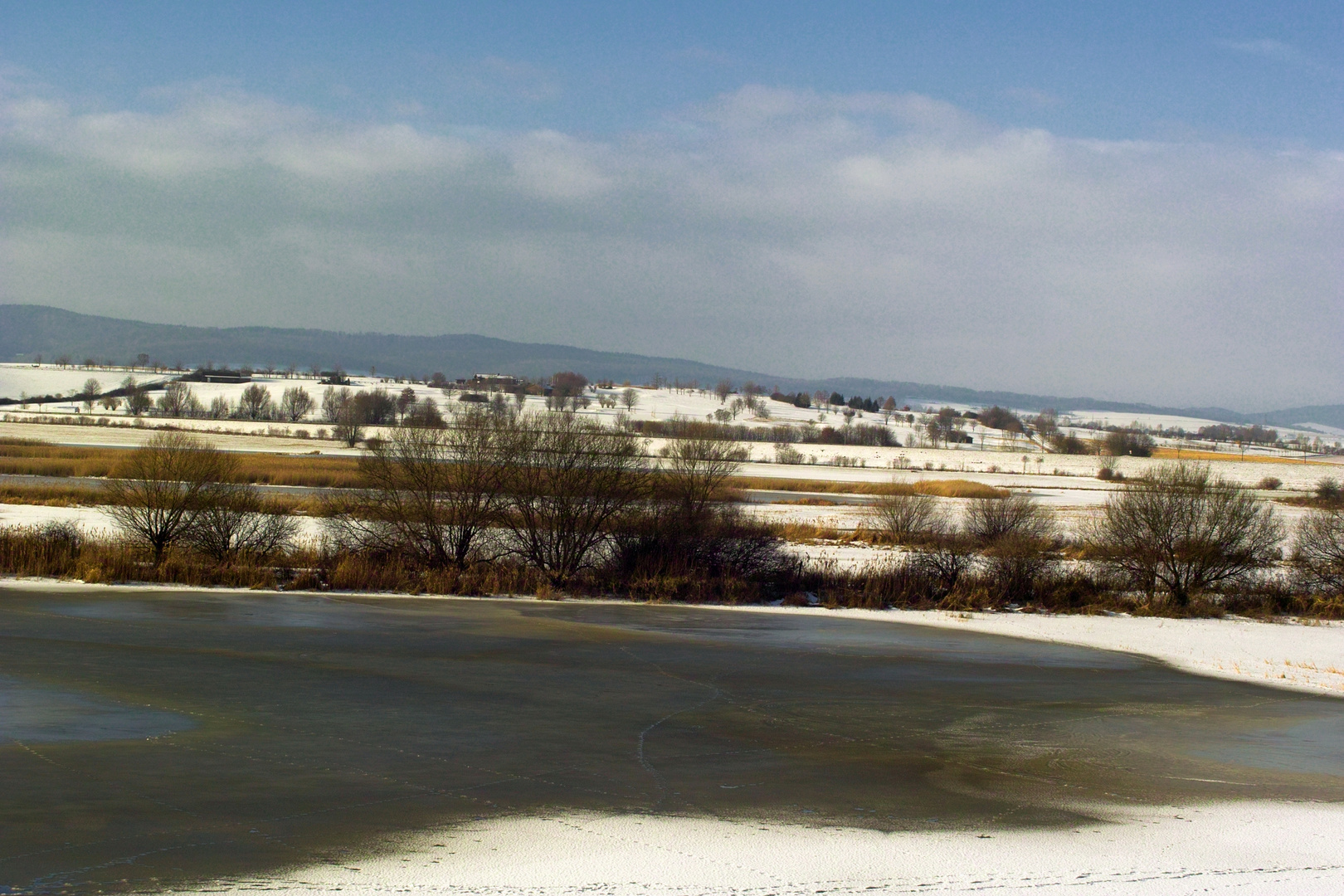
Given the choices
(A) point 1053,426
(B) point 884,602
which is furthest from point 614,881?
(A) point 1053,426

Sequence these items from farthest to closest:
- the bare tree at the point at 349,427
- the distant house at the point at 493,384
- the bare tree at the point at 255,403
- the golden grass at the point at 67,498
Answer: the distant house at the point at 493,384 < the bare tree at the point at 255,403 < the bare tree at the point at 349,427 < the golden grass at the point at 67,498

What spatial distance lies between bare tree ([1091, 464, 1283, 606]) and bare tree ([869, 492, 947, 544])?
21.0 feet

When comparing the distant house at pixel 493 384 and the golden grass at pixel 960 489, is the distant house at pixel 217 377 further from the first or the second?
the golden grass at pixel 960 489

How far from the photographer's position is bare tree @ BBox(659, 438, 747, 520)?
89.9 feet

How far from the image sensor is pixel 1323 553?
28.9 meters

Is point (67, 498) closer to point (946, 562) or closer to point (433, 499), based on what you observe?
point (433, 499)

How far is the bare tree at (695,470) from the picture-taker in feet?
89.9

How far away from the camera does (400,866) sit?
6941 mm

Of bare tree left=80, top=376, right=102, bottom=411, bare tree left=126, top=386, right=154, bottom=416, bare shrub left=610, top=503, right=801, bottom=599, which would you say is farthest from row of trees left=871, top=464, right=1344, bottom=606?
bare tree left=80, top=376, right=102, bottom=411

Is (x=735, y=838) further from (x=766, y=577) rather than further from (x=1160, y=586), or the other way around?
(x=1160, y=586)

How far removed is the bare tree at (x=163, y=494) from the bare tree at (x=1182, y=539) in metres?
24.0

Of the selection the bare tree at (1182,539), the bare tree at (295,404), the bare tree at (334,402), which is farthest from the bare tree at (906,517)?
the bare tree at (295,404)

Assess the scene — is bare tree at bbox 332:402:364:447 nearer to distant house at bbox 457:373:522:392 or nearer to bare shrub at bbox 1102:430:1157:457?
distant house at bbox 457:373:522:392

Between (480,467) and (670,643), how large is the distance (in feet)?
36.2
